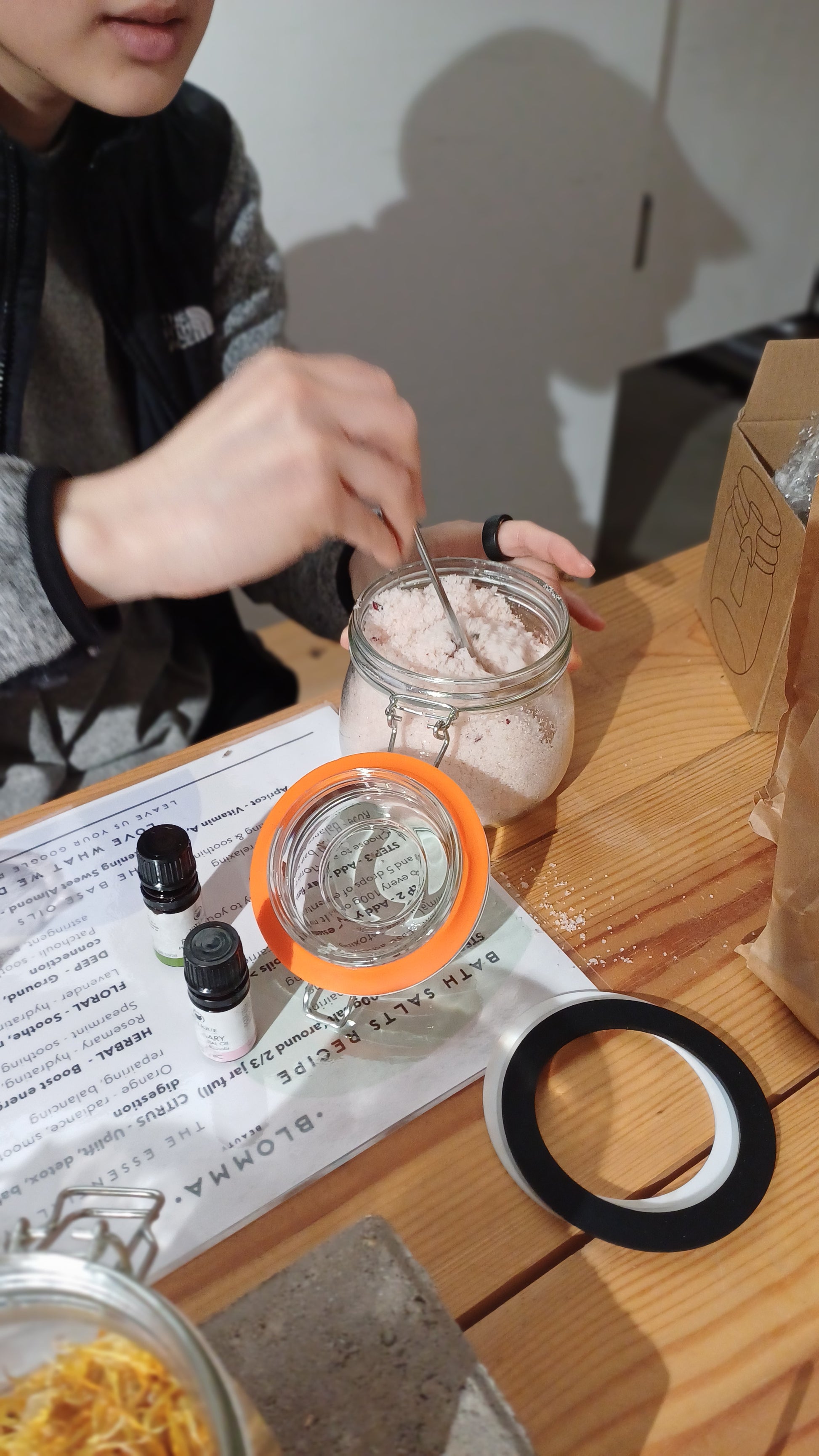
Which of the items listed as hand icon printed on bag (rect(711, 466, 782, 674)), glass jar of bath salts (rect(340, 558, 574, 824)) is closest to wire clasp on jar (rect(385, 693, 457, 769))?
glass jar of bath salts (rect(340, 558, 574, 824))

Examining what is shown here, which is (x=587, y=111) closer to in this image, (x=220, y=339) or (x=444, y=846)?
(x=220, y=339)

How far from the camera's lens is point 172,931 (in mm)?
507

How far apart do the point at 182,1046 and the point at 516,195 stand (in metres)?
1.35

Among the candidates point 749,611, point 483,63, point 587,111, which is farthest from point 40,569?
point 587,111

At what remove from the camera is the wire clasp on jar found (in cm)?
53

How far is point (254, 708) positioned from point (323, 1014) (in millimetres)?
491

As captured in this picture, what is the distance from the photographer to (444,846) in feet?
1.70

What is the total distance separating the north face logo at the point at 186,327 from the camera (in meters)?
0.84

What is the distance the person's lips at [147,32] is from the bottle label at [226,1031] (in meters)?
0.58

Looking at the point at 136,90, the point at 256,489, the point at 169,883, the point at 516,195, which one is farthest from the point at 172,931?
the point at 516,195

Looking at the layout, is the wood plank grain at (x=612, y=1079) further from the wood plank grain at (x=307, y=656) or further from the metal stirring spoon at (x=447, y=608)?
the wood plank grain at (x=307, y=656)

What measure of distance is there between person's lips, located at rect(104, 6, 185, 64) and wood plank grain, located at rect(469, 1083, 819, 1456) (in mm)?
729

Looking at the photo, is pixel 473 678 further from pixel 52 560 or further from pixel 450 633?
pixel 52 560

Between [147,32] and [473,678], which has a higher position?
[147,32]
